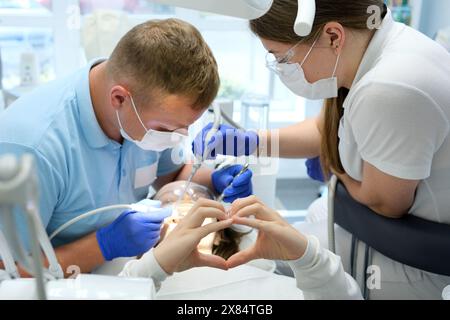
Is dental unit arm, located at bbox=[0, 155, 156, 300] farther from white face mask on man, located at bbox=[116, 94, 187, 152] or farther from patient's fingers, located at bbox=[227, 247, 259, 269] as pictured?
white face mask on man, located at bbox=[116, 94, 187, 152]

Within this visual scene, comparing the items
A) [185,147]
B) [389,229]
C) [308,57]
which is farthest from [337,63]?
[185,147]

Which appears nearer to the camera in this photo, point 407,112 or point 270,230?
point 270,230

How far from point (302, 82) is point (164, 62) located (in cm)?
39

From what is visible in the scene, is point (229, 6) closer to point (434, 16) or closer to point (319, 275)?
point (319, 275)

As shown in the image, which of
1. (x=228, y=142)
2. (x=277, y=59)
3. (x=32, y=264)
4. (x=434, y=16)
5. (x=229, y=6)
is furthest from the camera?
(x=434, y=16)

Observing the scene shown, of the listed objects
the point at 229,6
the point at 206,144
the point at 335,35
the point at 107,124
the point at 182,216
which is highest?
the point at 229,6

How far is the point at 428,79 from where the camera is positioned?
3.56 ft

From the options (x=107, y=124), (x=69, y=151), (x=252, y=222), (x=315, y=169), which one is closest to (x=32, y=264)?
(x=252, y=222)

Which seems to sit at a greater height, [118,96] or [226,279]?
[118,96]

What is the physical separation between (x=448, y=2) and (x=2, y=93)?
7.28 feet

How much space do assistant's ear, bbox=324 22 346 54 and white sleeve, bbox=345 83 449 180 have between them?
143mm

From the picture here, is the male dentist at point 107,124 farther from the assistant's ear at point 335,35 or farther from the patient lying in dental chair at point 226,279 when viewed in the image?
the assistant's ear at point 335,35

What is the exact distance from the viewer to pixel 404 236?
46.3 inches
